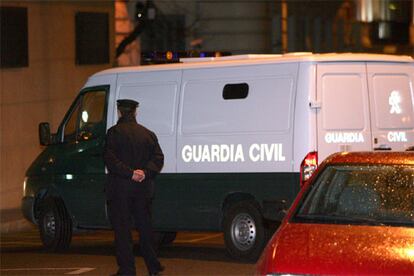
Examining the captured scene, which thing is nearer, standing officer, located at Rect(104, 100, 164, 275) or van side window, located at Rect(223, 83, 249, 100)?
standing officer, located at Rect(104, 100, 164, 275)

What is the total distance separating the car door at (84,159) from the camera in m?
13.5

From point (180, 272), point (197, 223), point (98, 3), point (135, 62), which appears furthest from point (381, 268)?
point (135, 62)

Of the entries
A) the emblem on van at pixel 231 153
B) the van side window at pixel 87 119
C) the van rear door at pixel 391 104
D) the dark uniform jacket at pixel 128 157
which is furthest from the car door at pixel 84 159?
the van rear door at pixel 391 104

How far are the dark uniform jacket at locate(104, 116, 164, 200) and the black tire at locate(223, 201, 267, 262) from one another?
1.74 m

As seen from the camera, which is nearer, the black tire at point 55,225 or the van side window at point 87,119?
the van side window at point 87,119

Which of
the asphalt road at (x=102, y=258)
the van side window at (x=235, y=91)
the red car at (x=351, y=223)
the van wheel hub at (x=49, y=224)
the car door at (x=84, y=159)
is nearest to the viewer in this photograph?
the red car at (x=351, y=223)

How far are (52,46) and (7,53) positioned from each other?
1493 mm

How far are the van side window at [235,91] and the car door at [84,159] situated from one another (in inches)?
75.4

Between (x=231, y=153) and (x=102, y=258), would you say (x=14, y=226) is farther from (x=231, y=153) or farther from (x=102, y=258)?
(x=231, y=153)

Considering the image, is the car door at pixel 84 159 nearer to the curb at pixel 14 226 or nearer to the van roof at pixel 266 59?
the van roof at pixel 266 59

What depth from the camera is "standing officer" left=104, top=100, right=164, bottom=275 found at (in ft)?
34.5

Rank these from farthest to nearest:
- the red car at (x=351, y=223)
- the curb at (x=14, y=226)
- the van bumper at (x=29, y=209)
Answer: the curb at (x=14, y=226) → the van bumper at (x=29, y=209) → the red car at (x=351, y=223)

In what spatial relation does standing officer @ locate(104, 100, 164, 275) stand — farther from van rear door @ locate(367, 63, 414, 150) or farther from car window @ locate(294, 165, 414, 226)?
car window @ locate(294, 165, 414, 226)

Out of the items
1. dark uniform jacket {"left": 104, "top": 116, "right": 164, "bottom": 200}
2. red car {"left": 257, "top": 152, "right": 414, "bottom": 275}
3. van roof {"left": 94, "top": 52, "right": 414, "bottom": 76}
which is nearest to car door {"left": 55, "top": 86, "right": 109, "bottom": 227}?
van roof {"left": 94, "top": 52, "right": 414, "bottom": 76}
